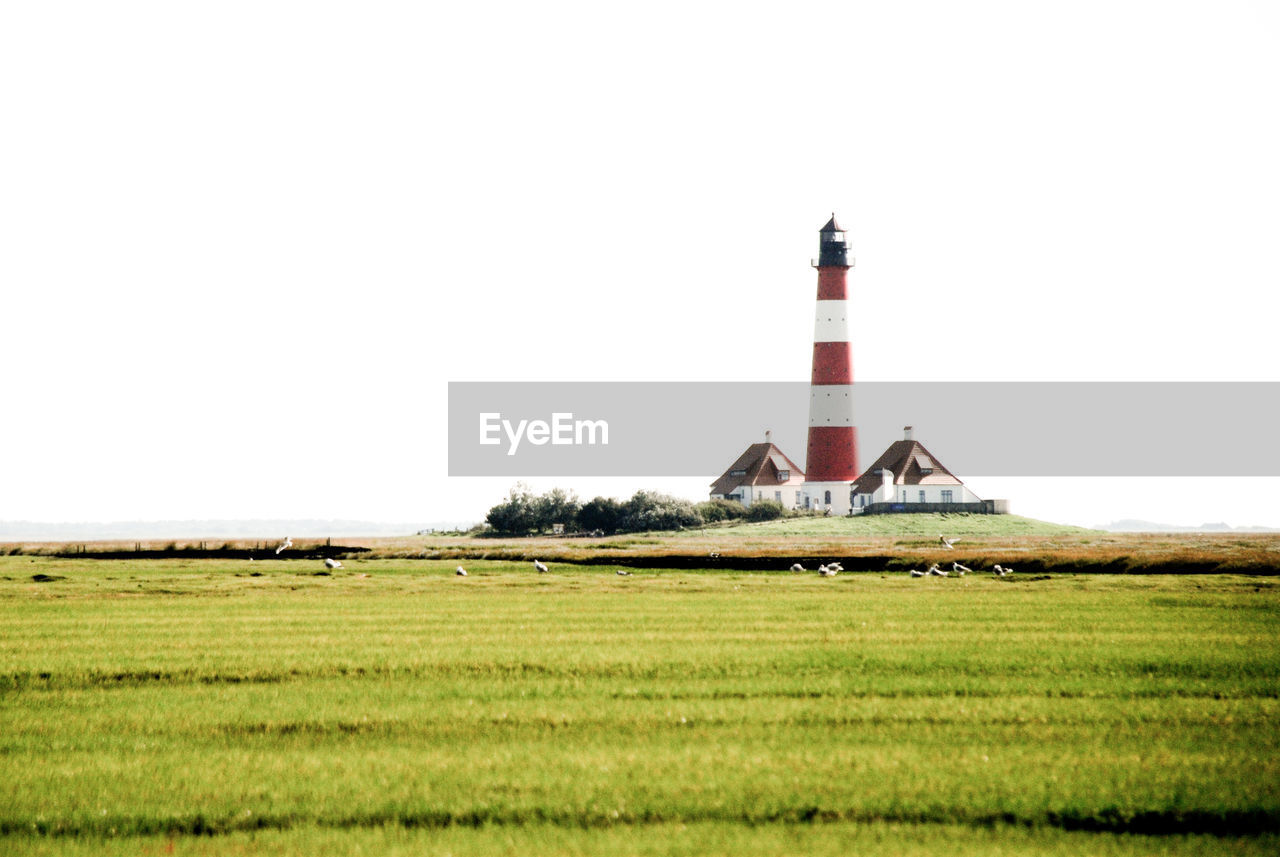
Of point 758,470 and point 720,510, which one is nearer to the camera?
point 720,510

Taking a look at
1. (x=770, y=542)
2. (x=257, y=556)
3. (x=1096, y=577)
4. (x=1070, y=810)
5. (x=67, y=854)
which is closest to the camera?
(x=67, y=854)

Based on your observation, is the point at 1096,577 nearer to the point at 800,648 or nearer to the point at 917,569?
the point at 917,569

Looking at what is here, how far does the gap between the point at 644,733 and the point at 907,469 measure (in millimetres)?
102914

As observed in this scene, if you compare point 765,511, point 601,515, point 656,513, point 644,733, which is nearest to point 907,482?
point 765,511

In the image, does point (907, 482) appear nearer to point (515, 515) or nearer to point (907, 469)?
point (907, 469)

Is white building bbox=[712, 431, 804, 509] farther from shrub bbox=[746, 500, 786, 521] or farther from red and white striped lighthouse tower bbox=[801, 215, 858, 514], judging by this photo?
red and white striped lighthouse tower bbox=[801, 215, 858, 514]

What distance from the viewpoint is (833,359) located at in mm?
102375

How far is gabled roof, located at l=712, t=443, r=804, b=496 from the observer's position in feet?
417

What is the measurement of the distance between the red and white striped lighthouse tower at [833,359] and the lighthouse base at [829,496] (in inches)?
136

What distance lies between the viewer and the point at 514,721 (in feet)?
58.2

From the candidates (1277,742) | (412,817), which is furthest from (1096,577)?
(412,817)

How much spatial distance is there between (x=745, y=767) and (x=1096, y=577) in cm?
3929

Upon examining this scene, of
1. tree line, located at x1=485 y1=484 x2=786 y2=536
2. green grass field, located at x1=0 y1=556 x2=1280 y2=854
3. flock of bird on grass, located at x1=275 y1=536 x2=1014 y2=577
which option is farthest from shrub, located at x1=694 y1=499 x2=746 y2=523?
green grass field, located at x1=0 y1=556 x2=1280 y2=854

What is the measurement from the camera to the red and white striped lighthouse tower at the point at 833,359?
336 feet
